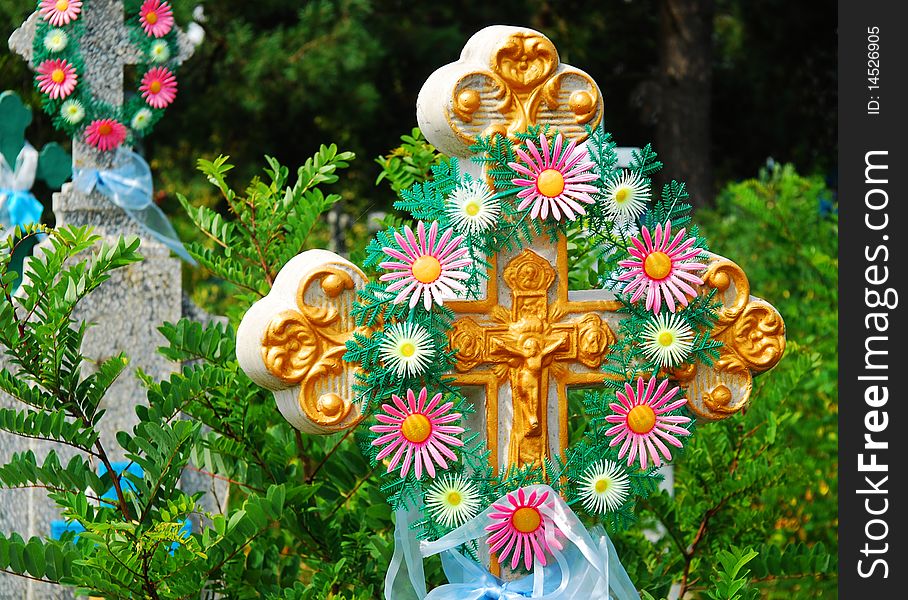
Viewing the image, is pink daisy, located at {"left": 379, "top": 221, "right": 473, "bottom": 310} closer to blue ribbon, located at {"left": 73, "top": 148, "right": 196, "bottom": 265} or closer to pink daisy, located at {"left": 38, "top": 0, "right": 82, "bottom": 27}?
blue ribbon, located at {"left": 73, "top": 148, "right": 196, "bottom": 265}

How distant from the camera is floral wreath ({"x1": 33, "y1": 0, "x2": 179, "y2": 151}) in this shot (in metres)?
3.78

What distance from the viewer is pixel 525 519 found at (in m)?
2.05

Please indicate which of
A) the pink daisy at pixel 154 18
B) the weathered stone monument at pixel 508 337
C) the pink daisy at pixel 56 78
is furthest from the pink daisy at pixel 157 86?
the weathered stone monument at pixel 508 337

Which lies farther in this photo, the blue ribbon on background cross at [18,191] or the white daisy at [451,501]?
the blue ribbon on background cross at [18,191]

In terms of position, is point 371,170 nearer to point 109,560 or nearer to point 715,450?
point 715,450

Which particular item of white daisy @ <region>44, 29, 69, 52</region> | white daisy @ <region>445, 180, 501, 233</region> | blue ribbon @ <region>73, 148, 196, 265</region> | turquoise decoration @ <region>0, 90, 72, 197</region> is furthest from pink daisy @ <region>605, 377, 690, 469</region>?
turquoise decoration @ <region>0, 90, 72, 197</region>

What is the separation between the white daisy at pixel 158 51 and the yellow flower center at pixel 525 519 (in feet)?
8.00

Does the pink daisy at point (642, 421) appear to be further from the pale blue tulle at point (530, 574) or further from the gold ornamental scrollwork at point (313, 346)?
the gold ornamental scrollwork at point (313, 346)

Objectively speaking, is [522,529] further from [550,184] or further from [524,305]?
[550,184]

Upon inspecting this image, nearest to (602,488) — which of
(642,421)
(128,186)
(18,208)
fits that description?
(642,421)

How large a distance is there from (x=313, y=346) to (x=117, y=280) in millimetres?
1863

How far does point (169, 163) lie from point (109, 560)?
7.94 metres

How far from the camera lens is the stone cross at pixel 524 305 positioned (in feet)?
6.86

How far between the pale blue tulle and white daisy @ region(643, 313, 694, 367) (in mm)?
302
